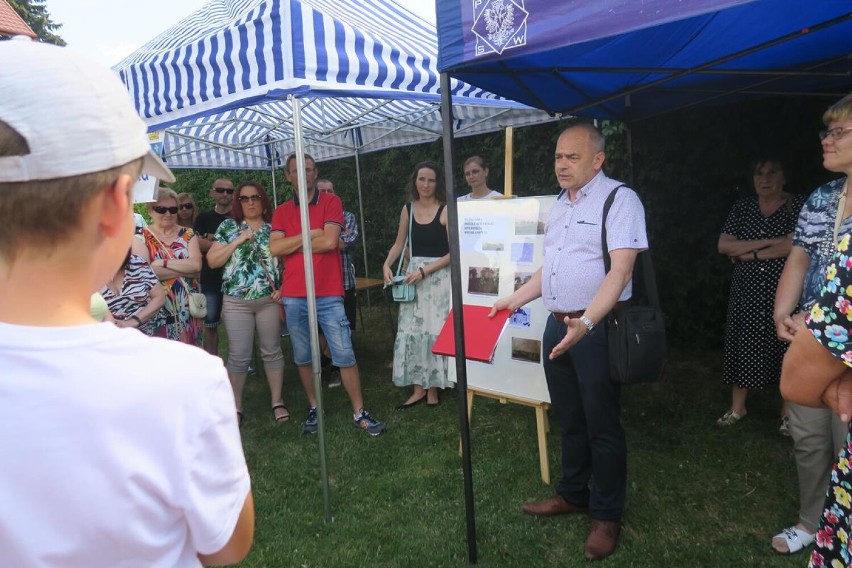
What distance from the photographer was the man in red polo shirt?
12.7 ft

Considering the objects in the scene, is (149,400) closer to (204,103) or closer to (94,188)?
(94,188)

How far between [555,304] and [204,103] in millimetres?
2252

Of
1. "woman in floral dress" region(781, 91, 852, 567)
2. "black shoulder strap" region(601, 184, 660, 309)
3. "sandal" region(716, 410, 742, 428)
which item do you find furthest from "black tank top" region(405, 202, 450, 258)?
"woman in floral dress" region(781, 91, 852, 567)

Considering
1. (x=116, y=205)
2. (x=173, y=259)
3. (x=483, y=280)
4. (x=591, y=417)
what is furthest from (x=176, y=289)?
(x=116, y=205)

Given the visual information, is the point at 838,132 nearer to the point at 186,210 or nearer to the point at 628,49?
Answer: the point at 628,49

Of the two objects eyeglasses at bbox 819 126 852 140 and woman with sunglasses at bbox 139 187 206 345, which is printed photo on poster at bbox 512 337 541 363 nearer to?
eyeglasses at bbox 819 126 852 140

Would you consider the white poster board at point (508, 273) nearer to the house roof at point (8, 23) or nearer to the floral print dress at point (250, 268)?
the floral print dress at point (250, 268)

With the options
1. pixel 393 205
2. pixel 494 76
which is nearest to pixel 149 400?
pixel 494 76

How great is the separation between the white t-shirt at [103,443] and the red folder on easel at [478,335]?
2.05 metres

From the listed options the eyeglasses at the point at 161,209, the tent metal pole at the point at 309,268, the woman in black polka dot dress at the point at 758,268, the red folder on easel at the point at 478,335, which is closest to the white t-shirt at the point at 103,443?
the red folder on easel at the point at 478,335

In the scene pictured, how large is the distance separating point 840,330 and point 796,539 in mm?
2001

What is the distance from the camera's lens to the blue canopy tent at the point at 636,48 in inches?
68.0

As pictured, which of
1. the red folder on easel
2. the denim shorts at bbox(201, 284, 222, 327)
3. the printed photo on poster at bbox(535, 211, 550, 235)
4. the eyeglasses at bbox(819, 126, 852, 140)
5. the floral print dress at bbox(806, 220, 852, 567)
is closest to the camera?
the floral print dress at bbox(806, 220, 852, 567)

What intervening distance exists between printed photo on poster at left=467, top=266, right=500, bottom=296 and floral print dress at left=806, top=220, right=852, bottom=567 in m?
2.22
